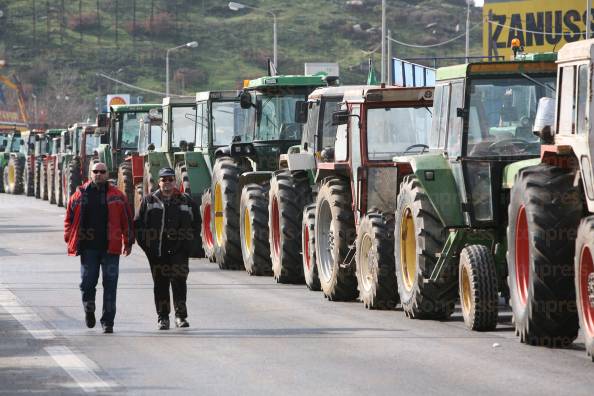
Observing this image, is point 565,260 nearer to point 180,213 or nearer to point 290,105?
point 180,213

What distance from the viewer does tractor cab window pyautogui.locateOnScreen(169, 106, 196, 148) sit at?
106ft

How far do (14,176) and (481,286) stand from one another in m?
49.8

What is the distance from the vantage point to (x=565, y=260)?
14508 mm

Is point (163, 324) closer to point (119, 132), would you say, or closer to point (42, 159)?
point (119, 132)

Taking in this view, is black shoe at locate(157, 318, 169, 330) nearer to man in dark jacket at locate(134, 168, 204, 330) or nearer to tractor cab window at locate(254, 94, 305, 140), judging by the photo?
man in dark jacket at locate(134, 168, 204, 330)

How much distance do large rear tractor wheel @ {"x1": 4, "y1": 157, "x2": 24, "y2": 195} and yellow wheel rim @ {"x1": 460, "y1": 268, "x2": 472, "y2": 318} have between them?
48.5 meters

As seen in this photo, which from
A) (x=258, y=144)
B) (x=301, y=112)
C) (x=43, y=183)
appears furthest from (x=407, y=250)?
(x=43, y=183)

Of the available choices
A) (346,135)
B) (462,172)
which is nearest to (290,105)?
(346,135)

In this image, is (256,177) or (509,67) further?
(256,177)

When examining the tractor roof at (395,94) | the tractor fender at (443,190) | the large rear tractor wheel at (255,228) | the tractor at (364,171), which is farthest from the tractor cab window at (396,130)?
the large rear tractor wheel at (255,228)

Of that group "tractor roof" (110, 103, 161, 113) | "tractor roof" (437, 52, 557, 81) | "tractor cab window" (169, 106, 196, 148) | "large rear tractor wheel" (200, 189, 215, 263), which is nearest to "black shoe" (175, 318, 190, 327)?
"tractor roof" (437, 52, 557, 81)

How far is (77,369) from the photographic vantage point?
45.4ft

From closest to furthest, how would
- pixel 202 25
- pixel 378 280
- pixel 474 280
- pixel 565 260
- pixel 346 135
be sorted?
pixel 565 260 → pixel 474 280 → pixel 378 280 → pixel 346 135 → pixel 202 25

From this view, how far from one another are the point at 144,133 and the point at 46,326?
1931 cm
